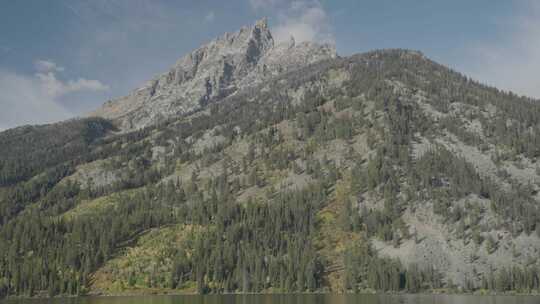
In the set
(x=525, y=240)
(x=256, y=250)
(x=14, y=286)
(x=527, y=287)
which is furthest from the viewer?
(x=256, y=250)

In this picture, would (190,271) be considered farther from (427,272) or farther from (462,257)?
(462,257)

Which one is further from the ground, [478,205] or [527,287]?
[478,205]

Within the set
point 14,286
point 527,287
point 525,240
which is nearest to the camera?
point 527,287

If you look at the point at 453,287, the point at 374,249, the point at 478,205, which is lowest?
the point at 453,287

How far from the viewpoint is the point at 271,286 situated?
6772 inches

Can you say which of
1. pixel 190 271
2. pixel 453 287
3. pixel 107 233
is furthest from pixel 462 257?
pixel 107 233

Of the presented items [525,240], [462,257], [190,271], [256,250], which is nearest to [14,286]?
[190,271]

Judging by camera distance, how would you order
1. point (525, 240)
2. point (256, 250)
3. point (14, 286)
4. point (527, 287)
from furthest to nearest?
point (256, 250), point (525, 240), point (14, 286), point (527, 287)

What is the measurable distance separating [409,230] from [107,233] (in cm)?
11807

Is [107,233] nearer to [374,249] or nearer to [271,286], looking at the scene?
[271,286]

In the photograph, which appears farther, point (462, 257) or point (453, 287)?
point (462, 257)

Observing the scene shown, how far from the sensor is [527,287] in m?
155

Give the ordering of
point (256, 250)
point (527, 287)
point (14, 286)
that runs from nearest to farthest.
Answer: point (527, 287) < point (14, 286) < point (256, 250)

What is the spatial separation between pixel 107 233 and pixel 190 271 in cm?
4342
